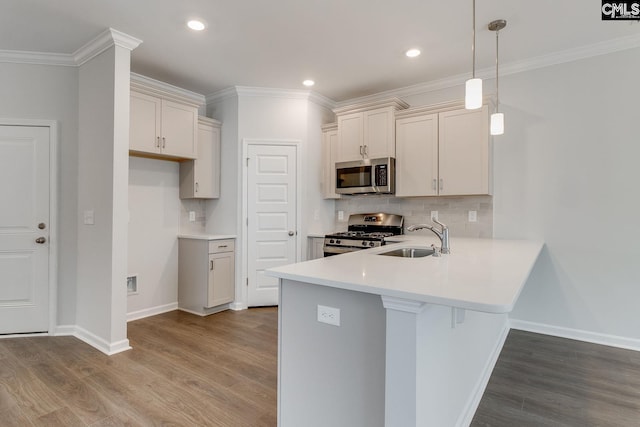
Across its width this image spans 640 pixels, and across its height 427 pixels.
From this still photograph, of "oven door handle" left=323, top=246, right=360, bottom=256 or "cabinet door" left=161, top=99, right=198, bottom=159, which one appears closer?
"cabinet door" left=161, top=99, right=198, bottom=159

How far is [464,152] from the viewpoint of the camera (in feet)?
11.3

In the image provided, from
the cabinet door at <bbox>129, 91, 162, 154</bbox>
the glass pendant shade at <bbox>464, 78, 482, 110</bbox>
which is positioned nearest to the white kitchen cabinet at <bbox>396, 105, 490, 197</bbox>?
the glass pendant shade at <bbox>464, 78, 482, 110</bbox>

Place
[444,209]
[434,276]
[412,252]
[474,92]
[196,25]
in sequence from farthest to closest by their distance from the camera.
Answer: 1. [444,209]
2. [196,25]
3. [412,252]
4. [474,92]
5. [434,276]

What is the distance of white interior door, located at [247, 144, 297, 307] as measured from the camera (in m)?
4.13

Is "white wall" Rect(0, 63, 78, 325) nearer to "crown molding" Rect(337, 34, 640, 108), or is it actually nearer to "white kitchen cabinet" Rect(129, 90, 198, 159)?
"white kitchen cabinet" Rect(129, 90, 198, 159)

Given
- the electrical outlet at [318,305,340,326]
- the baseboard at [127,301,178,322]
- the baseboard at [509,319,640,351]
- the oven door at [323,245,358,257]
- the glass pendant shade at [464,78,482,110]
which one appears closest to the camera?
the electrical outlet at [318,305,340,326]

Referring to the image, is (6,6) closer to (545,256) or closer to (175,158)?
(175,158)

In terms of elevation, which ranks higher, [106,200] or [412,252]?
[106,200]

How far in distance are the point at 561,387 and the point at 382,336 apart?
5.74ft

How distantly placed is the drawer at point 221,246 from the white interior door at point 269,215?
20cm

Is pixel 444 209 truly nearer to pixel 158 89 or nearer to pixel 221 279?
pixel 221 279

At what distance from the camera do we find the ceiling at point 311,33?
98.5 inches

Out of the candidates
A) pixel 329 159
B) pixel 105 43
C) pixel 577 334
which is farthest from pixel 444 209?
pixel 105 43

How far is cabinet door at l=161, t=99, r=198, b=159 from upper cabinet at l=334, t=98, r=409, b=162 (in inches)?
68.8
